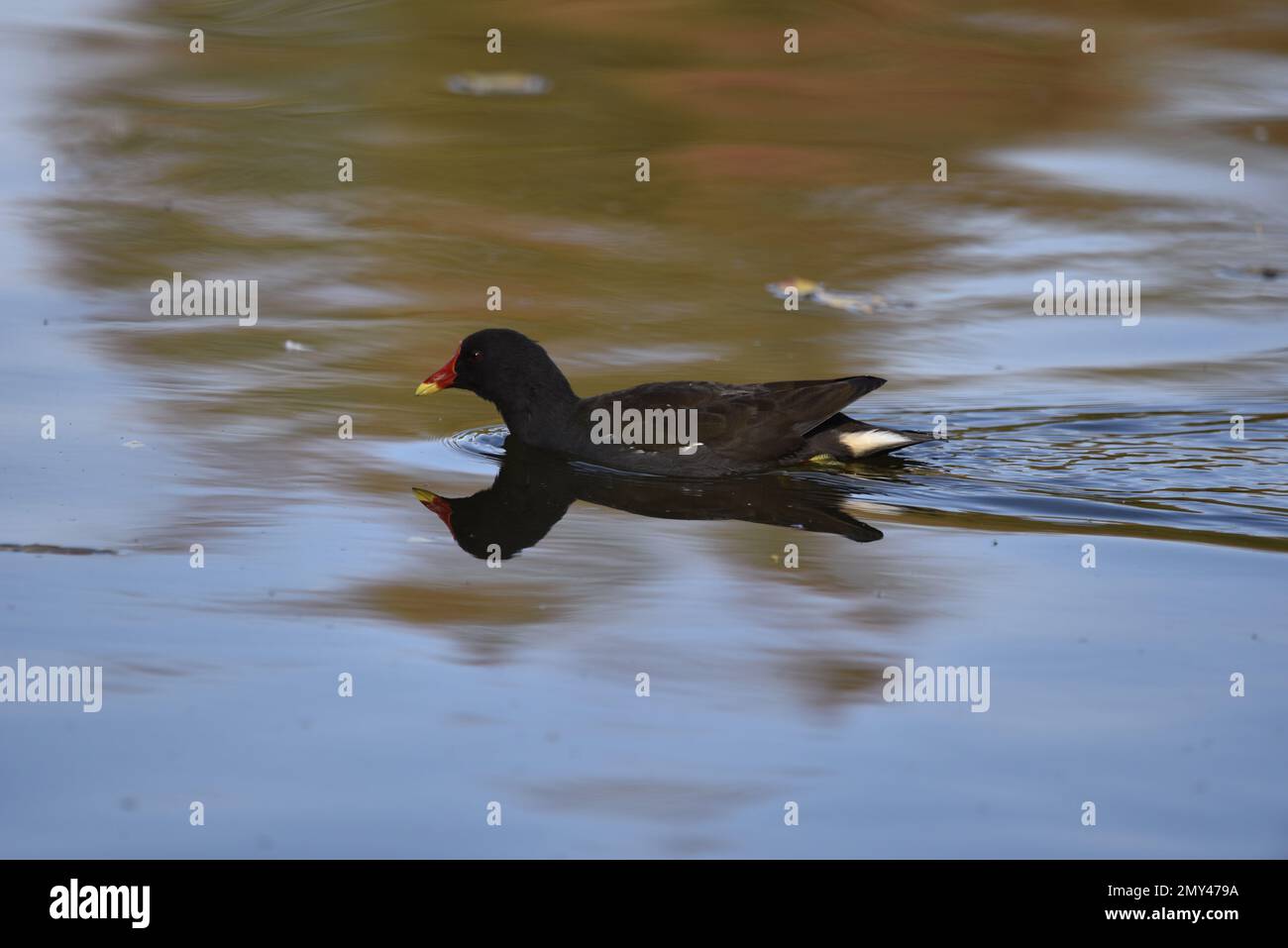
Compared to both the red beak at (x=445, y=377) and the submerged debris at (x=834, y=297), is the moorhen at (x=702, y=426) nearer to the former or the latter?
the red beak at (x=445, y=377)

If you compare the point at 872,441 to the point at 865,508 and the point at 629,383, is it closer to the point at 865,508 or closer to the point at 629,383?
the point at 865,508

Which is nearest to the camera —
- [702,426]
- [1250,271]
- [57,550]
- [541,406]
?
[57,550]

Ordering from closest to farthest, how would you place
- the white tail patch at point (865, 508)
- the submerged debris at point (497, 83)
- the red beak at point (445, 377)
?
the white tail patch at point (865, 508)
the red beak at point (445, 377)
the submerged debris at point (497, 83)

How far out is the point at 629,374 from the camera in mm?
9734

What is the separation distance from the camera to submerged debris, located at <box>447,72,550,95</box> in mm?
15898

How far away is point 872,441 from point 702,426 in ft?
2.77

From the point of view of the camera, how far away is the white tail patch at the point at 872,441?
8398 mm

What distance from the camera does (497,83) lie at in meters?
16.1

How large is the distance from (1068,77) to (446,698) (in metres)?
13.0

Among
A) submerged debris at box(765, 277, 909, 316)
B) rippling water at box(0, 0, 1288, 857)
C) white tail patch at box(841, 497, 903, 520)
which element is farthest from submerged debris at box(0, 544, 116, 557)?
submerged debris at box(765, 277, 909, 316)

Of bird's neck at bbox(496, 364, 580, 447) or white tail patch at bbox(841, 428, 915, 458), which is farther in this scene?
bird's neck at bbox(496, 364, 580, 447)

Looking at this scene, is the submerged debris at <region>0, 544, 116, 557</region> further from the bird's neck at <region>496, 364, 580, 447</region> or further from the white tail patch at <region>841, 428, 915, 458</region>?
→ the white tail patch at <region>841, 428, 915, 458</region>

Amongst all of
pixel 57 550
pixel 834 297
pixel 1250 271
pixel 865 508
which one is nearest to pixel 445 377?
pixel 865 508

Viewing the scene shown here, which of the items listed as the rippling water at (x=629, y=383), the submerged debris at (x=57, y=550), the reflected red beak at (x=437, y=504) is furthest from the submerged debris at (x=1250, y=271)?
the submerged debris at (x=57, y=550)
